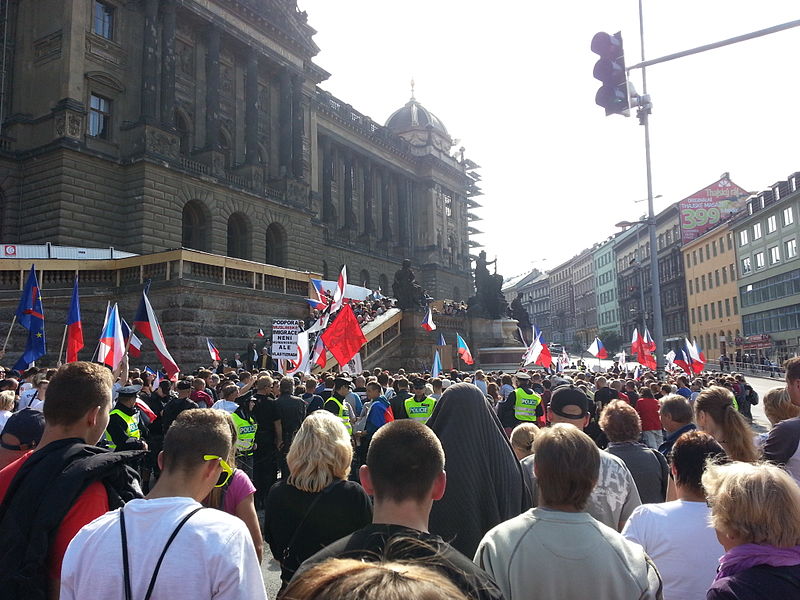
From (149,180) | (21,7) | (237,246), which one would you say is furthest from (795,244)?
(21,7)

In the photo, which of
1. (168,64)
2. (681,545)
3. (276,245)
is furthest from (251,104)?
(681,545)

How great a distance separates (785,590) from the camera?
2223mm

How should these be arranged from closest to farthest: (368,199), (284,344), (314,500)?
(314,500) < (284,344) < (368,199)

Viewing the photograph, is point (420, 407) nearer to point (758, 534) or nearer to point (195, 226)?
point (758, 534)

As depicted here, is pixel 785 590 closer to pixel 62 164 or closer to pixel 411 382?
pixel 411 382

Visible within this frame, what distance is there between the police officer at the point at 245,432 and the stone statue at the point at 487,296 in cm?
2610

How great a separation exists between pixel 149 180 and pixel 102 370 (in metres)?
30.3

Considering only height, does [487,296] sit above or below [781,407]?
above

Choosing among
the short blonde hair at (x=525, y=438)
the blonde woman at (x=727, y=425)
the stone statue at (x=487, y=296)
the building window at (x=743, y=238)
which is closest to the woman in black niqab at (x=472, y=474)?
the short blonde hair at (x=525, y=438)

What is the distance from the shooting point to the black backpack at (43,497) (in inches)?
102

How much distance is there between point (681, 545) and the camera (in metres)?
3.07

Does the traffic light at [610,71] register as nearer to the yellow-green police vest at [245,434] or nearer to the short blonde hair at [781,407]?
the short blonde hair at [781,407]

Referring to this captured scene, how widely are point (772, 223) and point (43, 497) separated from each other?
60.6 m

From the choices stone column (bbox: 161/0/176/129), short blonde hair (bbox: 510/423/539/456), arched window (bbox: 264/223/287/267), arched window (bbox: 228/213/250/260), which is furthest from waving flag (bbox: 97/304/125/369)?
Result: arched window (bbox: 264/223/287/267)
